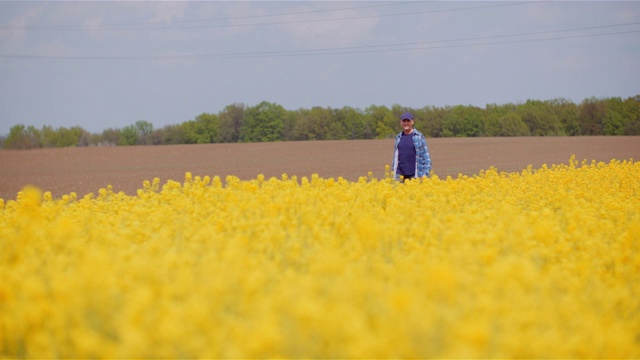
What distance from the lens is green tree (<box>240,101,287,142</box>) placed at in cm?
6347

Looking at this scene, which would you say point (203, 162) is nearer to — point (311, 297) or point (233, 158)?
point (233, 158)

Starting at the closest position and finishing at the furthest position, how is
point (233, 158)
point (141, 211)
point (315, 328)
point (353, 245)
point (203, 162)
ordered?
point (315, 328) → point (353, 245) → point (141, 211) → point (203, 162) → point (233, 158)

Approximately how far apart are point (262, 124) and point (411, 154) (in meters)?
53.1

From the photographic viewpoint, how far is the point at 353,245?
5531 mm

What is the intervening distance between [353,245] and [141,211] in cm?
285

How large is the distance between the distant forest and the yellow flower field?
5160 centimetres

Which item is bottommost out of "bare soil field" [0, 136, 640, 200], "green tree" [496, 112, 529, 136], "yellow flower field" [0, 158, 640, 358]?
"yellow flower field" [0, 158, 640, 358]

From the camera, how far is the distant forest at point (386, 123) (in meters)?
60.4

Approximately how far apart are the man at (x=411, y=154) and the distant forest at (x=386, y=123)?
45500 millimetres

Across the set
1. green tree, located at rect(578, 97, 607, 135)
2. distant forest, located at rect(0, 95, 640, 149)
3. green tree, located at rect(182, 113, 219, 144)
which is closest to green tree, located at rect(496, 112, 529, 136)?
distant forest, located at rect(0, 95, 640, 149)

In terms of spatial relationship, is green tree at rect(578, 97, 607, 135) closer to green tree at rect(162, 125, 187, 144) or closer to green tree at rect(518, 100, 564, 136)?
green tree at rect(518, 100, 564, 136)

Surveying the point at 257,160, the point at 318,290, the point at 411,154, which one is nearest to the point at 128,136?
the point at 257,160

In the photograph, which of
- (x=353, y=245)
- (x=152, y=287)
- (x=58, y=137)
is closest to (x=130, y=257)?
(x=152, y=287)

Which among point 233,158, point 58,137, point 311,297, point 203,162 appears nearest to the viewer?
point 311,297
